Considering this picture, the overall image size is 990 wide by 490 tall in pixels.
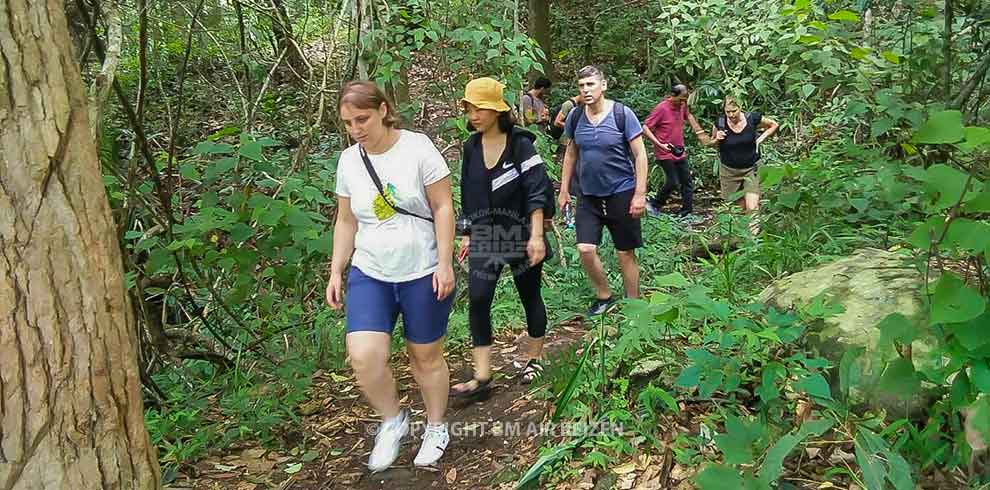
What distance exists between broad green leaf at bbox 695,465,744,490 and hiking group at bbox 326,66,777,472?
143cm

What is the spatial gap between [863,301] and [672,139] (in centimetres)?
673

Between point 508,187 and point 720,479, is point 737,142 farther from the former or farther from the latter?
point 720,479

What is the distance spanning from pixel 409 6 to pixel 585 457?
15.4 feet

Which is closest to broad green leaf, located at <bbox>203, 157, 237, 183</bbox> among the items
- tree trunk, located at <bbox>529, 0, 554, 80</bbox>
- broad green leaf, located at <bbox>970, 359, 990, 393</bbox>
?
broad green leaf, located at <bbox>970, 359, 990, 393</bbox>

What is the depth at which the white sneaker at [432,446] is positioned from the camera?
3670 millimetres

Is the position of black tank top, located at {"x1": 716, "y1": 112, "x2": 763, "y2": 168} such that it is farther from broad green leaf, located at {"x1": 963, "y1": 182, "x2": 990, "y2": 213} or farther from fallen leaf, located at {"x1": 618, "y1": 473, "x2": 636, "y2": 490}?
broad green leaf, located at {"x1": 963, "y1": 182, "x2": 990, "y2": 213}

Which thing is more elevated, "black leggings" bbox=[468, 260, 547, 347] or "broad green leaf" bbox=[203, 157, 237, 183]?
"broad green leaf" bbox=[203, 157, 237, 183]

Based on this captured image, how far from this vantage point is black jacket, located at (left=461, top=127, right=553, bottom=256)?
4.01 metres

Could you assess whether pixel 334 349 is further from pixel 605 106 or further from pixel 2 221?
pixel 2 221

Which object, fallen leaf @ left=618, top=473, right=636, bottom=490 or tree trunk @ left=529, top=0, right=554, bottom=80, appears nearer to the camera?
fallen leaf @ left=618, top=473, right=636, bottom=490

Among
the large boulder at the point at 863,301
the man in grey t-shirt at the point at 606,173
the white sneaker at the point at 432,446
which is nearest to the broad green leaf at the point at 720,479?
the large boulder at the point at 863,301

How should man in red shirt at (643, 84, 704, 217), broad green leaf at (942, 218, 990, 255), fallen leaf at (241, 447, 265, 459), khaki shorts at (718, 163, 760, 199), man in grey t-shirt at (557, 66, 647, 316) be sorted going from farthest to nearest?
1. man in red shirt at (643, 84, 704, 217)
2. khaki shorts at (718, 163, 760, 199)
3. man in grey t-shirt at (557, 66, 647, 316)
4. fallen leaf at (241, 447, 265, 459)
5. broad green leaf at (942, 218, 990, 255)

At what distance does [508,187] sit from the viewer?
13.2 feet

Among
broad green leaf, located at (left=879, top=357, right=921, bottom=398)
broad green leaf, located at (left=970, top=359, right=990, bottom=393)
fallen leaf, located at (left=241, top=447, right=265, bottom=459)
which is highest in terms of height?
broad green leaf, located at (left=970, top=359, right=990, bottom=393)
